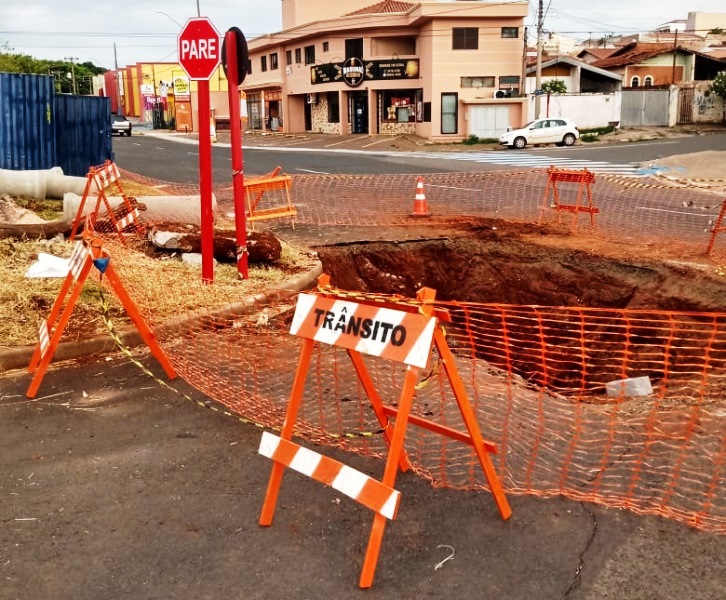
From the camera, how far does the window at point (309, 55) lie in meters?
57.9

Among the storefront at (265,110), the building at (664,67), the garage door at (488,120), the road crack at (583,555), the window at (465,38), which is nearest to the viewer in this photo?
the road crack at (583,555)

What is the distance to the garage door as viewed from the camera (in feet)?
157

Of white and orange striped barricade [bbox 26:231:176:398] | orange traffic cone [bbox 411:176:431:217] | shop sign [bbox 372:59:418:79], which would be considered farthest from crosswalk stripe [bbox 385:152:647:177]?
white and orange striped barricade [bbox 26:231:176:398]

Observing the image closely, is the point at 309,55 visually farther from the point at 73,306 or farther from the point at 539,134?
the point at 73,306

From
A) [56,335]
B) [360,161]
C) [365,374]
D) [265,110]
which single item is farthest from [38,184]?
[265,110]

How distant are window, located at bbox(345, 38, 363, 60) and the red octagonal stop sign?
46.8 meters

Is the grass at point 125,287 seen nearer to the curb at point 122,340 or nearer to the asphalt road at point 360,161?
the curb at point 122,340

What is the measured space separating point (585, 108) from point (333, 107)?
18081 mm

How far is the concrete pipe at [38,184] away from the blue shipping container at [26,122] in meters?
2.64

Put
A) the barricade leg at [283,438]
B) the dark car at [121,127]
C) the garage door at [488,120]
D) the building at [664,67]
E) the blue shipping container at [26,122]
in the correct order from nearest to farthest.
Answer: the barricade leg at [283,438]
the blue shipping container at [26,122]
the garage door at [488,120]
the building at [664,67]
the dark car at [121,127]

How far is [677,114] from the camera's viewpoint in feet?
173

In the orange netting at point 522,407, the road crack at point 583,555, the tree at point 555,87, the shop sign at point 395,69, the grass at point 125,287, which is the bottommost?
the road crack at point 583,555

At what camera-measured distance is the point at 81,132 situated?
18.2m

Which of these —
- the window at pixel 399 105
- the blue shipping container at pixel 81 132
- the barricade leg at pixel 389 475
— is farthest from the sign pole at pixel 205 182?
the window at pixel 399 105
